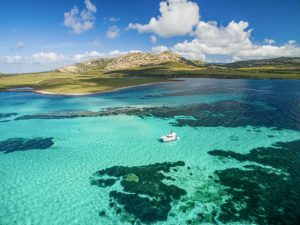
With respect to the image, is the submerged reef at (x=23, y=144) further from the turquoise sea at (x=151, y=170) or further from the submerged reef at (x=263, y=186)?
the submerged reef at (x=263, y=186)

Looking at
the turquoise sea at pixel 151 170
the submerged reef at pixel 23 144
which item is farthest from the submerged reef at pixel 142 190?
the submerged reef at pixel 23 144

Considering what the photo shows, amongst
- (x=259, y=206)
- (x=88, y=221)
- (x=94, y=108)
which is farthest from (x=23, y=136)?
(x=259, y=206)

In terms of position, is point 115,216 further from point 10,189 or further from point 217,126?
point 217,126

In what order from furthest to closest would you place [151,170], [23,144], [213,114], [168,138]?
[213,114]
[23,144]
[168,138]
[151,170]

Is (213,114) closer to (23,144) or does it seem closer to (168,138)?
(168,138)

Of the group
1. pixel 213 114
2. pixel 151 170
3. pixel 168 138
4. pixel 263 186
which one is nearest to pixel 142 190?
A: pixel 151 170
